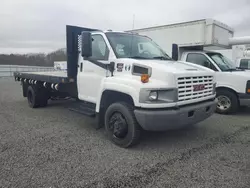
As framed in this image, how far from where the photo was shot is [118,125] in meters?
4.23

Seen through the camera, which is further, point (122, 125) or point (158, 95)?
point (122, 125)

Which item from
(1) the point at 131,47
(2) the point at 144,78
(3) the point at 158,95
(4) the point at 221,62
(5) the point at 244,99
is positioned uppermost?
(1) the point at 131,47

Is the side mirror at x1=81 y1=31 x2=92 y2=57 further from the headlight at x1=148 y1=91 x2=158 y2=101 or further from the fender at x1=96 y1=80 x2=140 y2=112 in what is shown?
the headlight at x1=148 y1=91 x2=158 y2=101

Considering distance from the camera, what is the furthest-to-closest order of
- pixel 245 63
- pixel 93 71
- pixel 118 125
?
pixel 245 63 → pixel 93 71 → pixel 118 125

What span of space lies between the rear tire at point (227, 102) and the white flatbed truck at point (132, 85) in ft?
8.11

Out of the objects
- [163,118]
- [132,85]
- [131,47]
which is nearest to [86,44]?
[131,47]

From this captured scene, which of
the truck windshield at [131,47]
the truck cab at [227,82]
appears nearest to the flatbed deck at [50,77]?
the truck windshield at [131,47]

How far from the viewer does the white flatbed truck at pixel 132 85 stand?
373cm

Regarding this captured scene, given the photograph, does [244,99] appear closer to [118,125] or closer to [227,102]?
[227,102]

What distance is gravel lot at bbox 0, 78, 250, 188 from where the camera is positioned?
3057mm

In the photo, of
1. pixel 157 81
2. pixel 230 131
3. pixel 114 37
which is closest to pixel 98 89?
pixel 114 37

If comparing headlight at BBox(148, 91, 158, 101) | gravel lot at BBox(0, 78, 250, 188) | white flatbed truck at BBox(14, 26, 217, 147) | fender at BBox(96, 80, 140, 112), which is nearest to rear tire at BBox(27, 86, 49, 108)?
gravel lot at BBox(0, 78, 250, 188)

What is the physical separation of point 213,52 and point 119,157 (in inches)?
216

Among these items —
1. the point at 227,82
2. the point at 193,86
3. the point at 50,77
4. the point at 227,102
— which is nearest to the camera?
the point at 193,86
